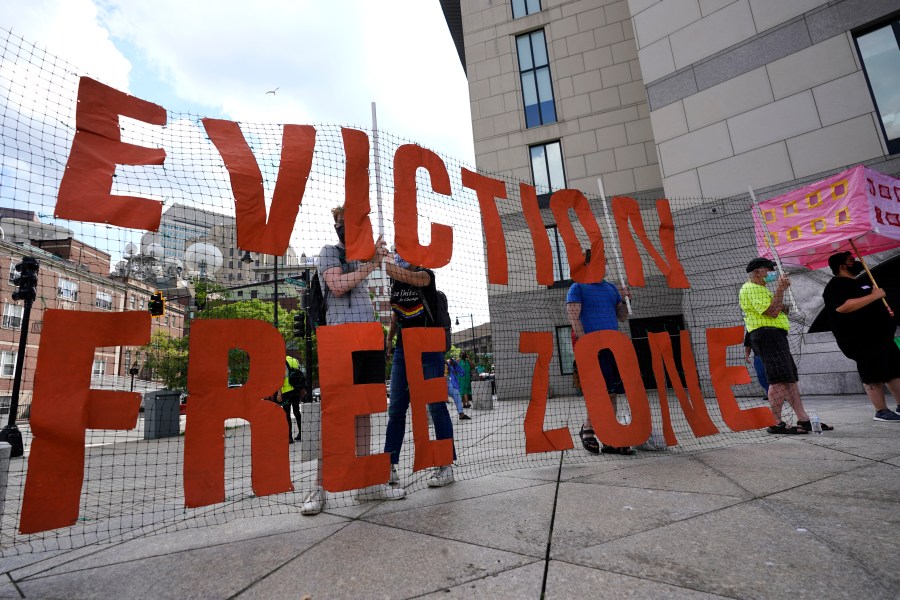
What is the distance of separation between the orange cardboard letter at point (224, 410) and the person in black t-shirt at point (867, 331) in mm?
5478

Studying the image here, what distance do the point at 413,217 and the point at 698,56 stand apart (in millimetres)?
9469

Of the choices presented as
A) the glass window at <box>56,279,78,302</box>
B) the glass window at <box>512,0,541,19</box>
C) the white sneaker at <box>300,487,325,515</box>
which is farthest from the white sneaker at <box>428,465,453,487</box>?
the glass window at <box>512,0,541,19</box>

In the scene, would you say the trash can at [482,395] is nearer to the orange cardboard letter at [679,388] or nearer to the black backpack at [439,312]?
the orange cardboard letter at [679,388]

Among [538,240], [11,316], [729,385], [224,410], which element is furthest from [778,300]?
[11,316]

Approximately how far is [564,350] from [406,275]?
12501 mm

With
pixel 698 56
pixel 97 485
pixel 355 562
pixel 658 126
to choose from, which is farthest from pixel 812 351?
pixel 97 485

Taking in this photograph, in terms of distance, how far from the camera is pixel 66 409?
2303 millimetres

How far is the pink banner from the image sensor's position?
4.61m

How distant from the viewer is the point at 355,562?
194 cm

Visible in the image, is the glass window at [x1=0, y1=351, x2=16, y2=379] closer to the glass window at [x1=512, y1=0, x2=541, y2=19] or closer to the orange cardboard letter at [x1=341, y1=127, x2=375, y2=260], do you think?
the glass window at [x1=512, y1=0, x2=541, y2=19]

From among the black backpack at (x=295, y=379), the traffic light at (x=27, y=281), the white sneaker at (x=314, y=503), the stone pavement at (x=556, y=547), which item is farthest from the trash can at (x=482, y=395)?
the traffic light at (x=27, y=281)

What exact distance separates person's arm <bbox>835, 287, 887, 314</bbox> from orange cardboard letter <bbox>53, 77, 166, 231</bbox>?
242 inches

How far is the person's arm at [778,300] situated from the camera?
4.21 m

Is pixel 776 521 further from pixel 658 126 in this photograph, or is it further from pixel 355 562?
pixel 658 126
